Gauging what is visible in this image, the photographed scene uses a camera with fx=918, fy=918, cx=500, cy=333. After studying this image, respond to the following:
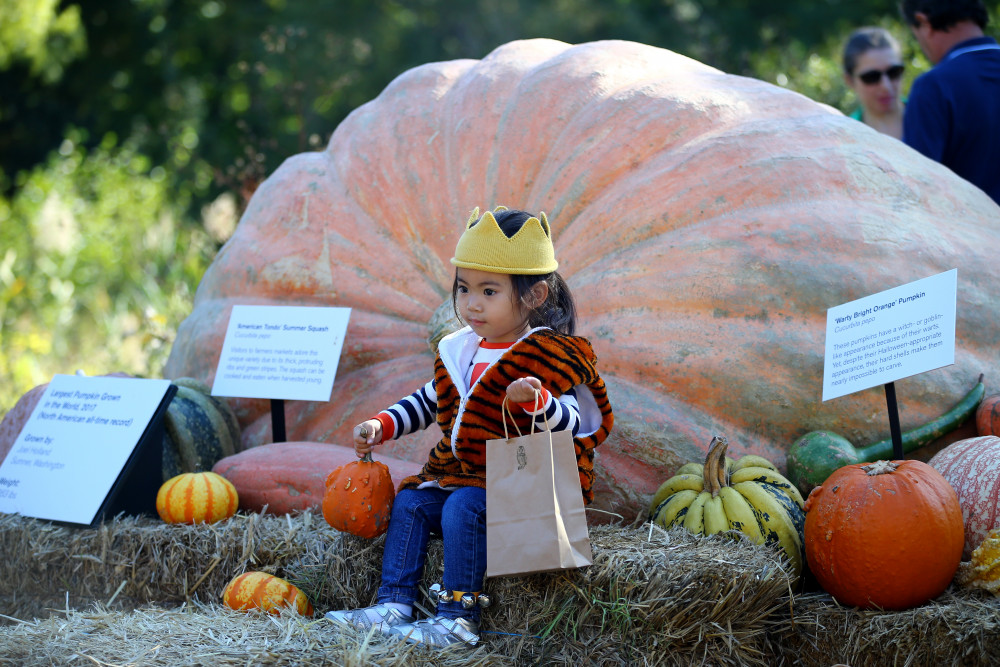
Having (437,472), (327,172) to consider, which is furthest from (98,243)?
(437,472)

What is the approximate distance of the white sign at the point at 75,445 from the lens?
10.3 feet

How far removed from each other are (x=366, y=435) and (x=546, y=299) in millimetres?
627

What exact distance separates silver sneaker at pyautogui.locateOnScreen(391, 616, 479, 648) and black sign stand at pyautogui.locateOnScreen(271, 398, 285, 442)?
140 centimetres

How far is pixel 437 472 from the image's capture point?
2623 mm

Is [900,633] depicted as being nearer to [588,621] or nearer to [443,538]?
[588,621]

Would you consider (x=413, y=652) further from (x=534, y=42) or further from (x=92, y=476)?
(x=534, y=42)

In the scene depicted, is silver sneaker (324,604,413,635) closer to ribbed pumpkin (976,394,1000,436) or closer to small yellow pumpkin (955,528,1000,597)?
small yellow pumpkin (955,528,1000,597)

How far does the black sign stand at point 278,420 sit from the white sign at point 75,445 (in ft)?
1.42

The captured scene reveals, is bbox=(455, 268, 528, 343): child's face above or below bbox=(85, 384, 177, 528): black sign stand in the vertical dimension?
above

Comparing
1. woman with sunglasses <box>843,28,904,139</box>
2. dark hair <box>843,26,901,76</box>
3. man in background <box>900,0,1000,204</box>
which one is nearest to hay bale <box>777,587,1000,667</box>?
man in background <box>900,0,1000,204</box>

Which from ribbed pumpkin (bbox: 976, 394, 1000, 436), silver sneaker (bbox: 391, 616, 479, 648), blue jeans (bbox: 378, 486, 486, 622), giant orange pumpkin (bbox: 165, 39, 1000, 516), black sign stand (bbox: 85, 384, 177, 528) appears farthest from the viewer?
black sign stand (bbox: 85, 384, 177, 528)

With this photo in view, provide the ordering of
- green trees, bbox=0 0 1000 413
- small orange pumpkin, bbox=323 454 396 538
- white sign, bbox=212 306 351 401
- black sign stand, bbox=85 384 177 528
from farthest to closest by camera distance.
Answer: green trees, bbox=0 0 1000 413, white sign, bbox=212 306 351 401, black sign stand, bbox=85 384 177 528, small orange pumpkin, bbox=323 454 396 538

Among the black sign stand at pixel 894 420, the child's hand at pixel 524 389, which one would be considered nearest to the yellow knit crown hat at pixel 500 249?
the child's hand at pixel 524 389

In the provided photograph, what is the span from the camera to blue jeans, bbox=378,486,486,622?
2.30m
